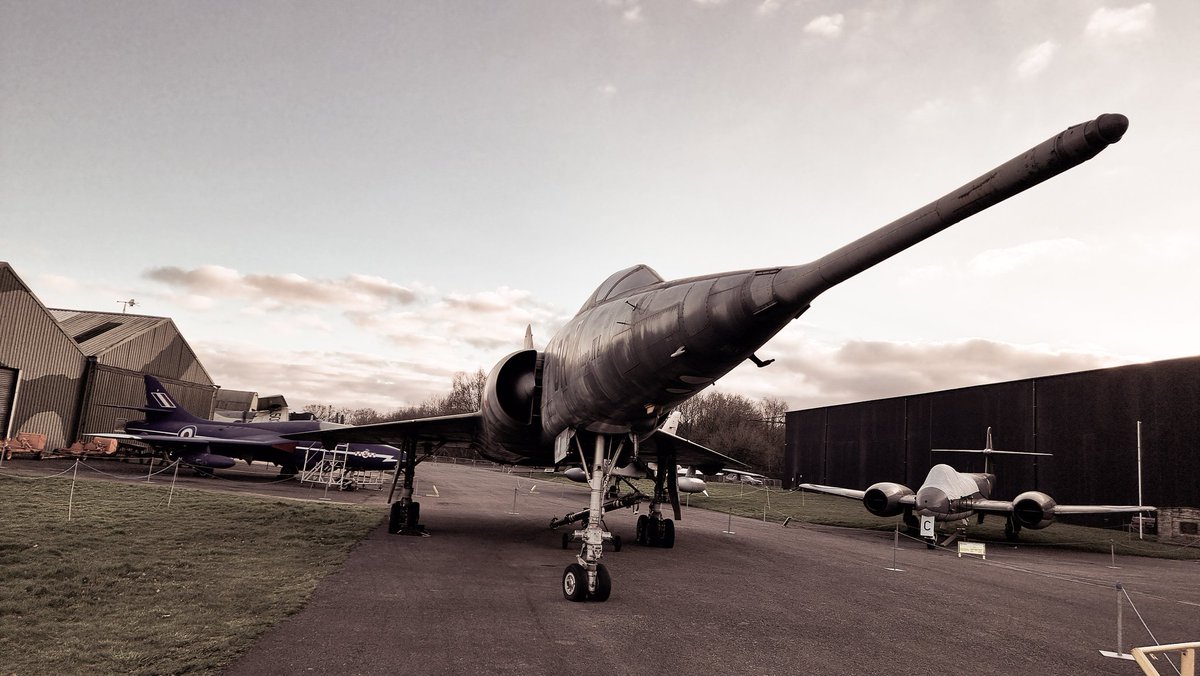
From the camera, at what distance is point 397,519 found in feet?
42.6

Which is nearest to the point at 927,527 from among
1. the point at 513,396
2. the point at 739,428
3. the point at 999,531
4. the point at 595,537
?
the point at 999,531

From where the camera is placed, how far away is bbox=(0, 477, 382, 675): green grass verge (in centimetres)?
466

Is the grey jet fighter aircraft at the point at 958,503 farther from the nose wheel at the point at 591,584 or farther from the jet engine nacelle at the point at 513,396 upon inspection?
the nose wheel at the point at 591,584

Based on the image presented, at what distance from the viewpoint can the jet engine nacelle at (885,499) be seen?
18.9 m

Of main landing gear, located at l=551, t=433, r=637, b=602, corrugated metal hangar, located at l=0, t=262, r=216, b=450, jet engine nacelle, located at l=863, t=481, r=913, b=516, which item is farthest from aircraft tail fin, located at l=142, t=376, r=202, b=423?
jet engine nacelle, located at l=863, t=481, r=913, b=516

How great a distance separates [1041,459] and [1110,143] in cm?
3216

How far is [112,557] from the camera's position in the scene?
8.16 m

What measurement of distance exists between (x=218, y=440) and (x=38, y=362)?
10848mm

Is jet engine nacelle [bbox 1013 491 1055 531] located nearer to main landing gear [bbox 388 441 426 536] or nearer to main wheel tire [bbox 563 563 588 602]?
main wheel tire [bbox 563 563 588 602]

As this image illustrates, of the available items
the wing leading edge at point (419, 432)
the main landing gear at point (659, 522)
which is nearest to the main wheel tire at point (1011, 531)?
the main landing gear at point (659, 522)

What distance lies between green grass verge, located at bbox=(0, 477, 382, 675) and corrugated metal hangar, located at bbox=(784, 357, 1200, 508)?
97.4ft

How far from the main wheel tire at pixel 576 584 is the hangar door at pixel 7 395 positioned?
3273 cm

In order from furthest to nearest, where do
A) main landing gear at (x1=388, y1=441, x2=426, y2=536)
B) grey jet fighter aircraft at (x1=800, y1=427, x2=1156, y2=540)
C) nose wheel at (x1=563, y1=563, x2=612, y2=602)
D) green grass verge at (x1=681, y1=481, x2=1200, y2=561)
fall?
green grass verge at (x1=681, y1=481, x2=1200, y2=561)
grey jet fighter aircraft at (x1=800, y1=427, x2=1156, y2=540)
main landing gear at (x1=388, y1=441, x2=426, y2=536)
nose wheel at (x1=563, y1=563, x2=612, y2=602)

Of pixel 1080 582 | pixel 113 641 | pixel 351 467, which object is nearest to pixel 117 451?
pixel 351 467
